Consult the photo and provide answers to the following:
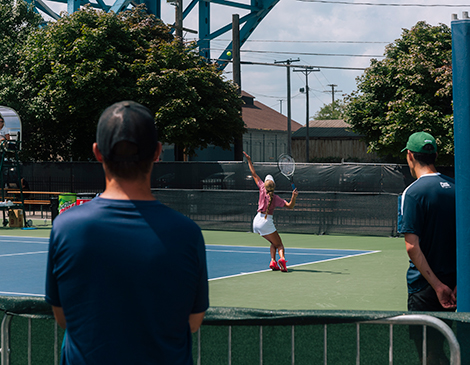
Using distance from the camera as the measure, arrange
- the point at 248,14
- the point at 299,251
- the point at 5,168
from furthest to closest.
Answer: the point at 248,14 → the point at 5,168 → the point at 299,251

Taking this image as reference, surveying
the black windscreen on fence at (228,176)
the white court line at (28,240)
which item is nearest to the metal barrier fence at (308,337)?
the white court line at (28,240)

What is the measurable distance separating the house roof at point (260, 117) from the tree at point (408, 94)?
95.0 feet

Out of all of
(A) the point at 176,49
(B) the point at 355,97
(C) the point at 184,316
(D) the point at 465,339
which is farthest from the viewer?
(B) the point at 355,97

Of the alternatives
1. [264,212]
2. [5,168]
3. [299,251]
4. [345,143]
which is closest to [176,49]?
[5,168]

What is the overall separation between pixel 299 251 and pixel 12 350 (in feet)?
40.9

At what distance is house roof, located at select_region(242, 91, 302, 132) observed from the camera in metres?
67.1

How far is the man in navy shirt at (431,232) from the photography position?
4086 mm

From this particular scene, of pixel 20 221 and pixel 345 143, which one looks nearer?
pixel 20 221

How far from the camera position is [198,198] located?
69.8 ft

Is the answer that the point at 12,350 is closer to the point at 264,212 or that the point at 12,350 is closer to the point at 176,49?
the point at 264,212

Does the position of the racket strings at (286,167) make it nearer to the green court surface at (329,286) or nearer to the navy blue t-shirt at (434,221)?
the green court surface at (329,286)

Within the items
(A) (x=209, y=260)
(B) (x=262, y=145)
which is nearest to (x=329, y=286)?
(A) (x=209, y=260)

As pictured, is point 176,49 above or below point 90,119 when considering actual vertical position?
above

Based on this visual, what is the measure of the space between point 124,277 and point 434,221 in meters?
2.65
